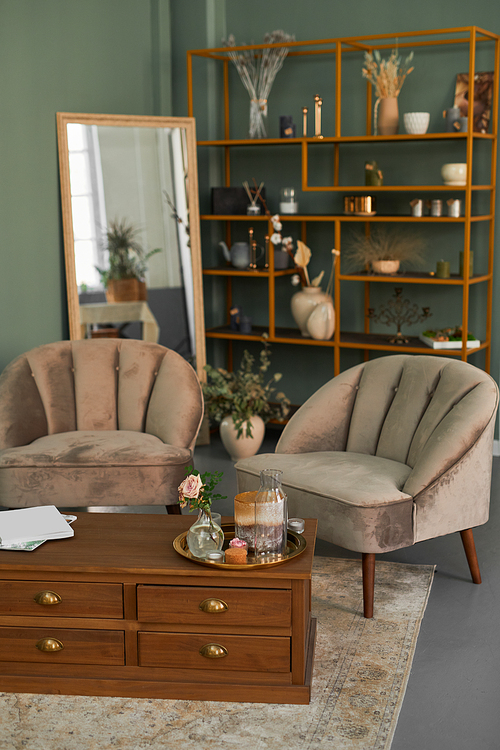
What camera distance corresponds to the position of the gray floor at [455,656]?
217 centimetres

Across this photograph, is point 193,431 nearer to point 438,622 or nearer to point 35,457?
point 35,457

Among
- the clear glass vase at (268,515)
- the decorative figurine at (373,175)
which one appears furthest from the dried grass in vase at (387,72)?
the clear glass vase at (268,515)

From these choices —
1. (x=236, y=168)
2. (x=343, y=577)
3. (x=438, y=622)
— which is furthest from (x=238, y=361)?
(x=438, y=622)

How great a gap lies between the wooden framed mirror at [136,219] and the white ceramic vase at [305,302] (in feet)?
1.96

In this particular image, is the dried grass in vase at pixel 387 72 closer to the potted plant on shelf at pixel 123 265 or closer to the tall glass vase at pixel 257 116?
the tall glass vase at pixel 257 116

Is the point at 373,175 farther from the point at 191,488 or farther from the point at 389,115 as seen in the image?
the point at 191,488

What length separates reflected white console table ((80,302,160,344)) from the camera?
4625mm

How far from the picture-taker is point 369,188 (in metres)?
4.47

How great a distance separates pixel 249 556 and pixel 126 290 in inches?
108

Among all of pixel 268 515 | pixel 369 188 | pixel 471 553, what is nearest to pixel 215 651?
pixel 268 515

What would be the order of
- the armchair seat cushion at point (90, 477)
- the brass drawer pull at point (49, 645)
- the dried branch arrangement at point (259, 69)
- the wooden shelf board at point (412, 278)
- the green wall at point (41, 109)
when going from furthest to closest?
1. the dried branch arrangement at point (259, 69)
2. the wooden shelf board at point (412, 278)
3. the green wall at point (41, 109)
4. the armchair seat cushion at point (90, 477)
5. the brass drawer pull at point (49, 645)

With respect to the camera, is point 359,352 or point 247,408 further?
point 359,352

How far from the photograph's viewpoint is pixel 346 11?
15.7 feet

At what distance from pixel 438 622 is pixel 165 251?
9.56 feet
